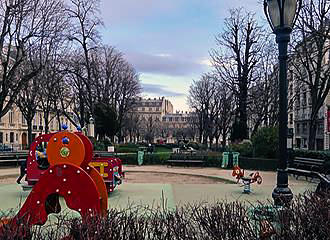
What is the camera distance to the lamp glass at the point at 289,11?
18.2 feet

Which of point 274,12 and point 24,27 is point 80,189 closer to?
point 274,12

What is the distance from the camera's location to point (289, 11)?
5.60 m

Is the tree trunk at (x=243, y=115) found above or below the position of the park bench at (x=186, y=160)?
above

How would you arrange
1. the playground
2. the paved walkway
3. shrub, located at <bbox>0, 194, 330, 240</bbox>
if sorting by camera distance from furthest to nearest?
1. the paved walkway
2. the playground
3. shrub, located at <bbox>0, 194, 330, 240</bbox>

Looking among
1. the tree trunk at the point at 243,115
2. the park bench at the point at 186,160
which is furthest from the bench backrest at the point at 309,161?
the tree trunk at the point at 243,115

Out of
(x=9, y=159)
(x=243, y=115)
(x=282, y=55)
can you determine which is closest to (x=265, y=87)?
(x=243, y=115)

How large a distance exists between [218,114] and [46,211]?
153 feet

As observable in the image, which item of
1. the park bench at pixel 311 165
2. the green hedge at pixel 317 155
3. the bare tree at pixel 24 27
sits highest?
the bare tree at pixel 24 27

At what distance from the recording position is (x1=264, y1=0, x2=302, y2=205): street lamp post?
549 centimetres

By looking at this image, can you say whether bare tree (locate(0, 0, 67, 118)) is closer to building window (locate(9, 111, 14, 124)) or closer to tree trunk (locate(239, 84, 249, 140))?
tree trunk (locate(239, 84, 249, 140))

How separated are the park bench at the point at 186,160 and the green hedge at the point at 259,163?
2.78 m

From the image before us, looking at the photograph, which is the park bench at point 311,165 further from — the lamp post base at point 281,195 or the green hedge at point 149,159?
the green hedge at point 149,159

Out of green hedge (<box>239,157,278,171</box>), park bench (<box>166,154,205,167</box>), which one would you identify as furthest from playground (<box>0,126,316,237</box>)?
green hedge (<box>239,157,278,171</box>)

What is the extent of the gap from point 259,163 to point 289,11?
54.2ft
